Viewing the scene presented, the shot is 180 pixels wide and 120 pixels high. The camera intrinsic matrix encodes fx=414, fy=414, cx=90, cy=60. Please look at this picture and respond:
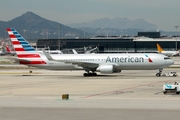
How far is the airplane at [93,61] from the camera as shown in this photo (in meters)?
63.0

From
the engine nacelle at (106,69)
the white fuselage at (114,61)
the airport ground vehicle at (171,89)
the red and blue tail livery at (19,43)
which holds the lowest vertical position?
the airport ground vehicle at (171,89)

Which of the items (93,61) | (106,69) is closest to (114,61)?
(106,69)

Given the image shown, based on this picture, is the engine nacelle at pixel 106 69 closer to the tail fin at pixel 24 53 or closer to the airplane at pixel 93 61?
the airplane at pixel 93 61

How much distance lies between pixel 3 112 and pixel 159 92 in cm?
1726

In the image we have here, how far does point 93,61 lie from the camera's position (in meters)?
65.4

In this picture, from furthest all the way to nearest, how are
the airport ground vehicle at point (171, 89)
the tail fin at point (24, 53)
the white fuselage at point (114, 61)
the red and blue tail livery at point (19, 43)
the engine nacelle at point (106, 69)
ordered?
the red and blue tail livery at point (19, 43) → the tail fin at point (24, 53) → the white fuselage at point (114, 61) → the engine nacelle at point (106, 69) → the airport ground vehicle at point (171, 89)

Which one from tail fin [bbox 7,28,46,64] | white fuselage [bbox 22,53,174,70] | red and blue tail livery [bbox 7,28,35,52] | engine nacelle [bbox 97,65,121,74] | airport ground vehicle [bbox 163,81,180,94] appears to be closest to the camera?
airport ground vehicle [bbox 163,81,180,94]

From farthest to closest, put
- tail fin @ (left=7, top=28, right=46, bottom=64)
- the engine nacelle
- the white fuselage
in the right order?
tail fin @ (left=7, top=28, right=46, bottom=64)
the white fuselage
the engine nacelle

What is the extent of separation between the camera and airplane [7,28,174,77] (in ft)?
207

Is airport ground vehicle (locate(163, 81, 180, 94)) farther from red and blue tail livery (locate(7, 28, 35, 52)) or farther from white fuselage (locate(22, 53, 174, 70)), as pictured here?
red and blue tail livery (locate(7, 28, 35, 52))

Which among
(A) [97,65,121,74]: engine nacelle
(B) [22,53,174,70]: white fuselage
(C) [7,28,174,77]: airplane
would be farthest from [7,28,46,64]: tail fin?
(A) [97,65,121,74]: engine nacelle

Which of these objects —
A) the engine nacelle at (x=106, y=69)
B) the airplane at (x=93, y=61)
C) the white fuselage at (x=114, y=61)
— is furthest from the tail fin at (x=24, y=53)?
the engine nacelle at (x=106, y=69)

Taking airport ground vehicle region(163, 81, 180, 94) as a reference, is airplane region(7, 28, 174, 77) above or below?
above

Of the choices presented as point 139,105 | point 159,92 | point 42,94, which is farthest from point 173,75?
point 139,105
